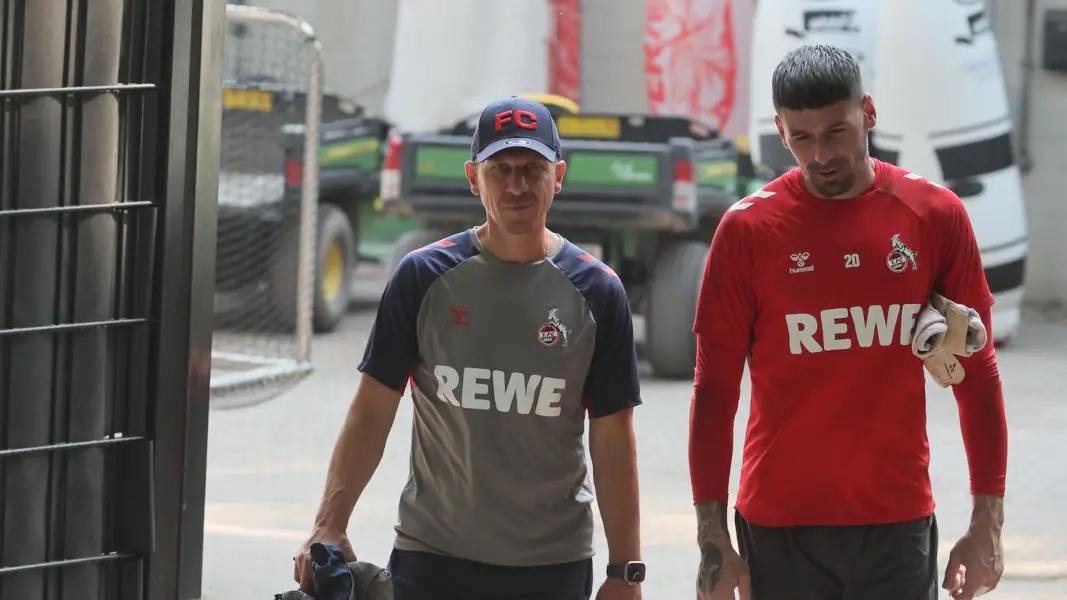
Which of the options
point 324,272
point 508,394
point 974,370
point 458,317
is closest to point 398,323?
point 458,317

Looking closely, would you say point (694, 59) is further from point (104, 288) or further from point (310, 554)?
point (104, 288)

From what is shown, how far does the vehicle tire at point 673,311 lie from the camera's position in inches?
367

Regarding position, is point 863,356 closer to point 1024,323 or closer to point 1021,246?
point 1021,246

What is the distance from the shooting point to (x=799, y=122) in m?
2.43

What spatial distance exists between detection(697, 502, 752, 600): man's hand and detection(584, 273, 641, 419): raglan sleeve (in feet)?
0.72

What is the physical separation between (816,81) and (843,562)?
0.76m

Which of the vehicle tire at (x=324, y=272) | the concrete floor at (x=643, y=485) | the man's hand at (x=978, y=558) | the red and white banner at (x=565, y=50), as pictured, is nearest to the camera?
the man's hand at (x=978, y=558)

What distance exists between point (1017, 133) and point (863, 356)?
11.5 meters

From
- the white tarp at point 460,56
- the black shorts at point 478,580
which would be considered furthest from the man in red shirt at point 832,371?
the white tarp at point 460,56

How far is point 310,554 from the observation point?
247 cm

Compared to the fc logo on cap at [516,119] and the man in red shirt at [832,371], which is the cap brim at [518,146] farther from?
the man in red shirt at [832,371]

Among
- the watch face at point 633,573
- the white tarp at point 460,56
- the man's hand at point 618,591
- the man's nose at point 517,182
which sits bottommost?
the man's hand at point 618,591

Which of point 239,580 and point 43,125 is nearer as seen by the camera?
point 43,125

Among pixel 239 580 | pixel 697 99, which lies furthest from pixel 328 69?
pixel 239 580
